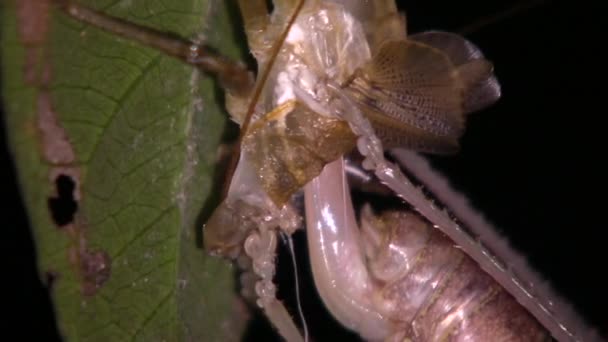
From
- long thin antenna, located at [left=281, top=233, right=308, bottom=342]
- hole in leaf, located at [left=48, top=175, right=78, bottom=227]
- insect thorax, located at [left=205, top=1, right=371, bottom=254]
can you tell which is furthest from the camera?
long thin antenna, located at [left=281, top=233, right=308, bottom=342]

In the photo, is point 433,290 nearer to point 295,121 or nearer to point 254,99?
point 295,121

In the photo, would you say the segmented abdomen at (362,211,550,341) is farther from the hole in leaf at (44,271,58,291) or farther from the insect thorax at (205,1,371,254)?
the hole in leaf at (44,271,58,291)

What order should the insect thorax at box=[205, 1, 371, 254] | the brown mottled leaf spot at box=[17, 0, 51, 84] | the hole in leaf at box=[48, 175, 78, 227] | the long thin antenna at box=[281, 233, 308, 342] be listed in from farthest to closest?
the long thin antenna at box=[281, 233, 308, 342] < the insect thorax at box=[205, 1, 371, 254] < the hole in leaf at box=[48, 175, 78, 227] < the brown mottled leaf spot at box=[17, 0, 51, 84]

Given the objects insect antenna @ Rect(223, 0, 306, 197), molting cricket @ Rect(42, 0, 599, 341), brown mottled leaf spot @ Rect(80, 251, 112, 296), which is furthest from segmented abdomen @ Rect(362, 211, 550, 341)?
brown mottled leaf spot @ Rect(80, 251, 112, 296)

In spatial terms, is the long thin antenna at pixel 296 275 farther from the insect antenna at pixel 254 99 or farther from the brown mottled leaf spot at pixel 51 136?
the brown mottled leaf spot at pixel 51 136

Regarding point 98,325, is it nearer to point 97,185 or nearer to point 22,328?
point 97,185

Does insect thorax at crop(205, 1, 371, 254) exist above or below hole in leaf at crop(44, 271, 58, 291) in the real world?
above

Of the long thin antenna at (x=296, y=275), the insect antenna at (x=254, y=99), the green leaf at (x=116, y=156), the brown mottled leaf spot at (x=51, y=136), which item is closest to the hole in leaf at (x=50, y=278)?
the green leaf at (x=116, y=156)

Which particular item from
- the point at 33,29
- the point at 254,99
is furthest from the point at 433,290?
the point at 33,29
